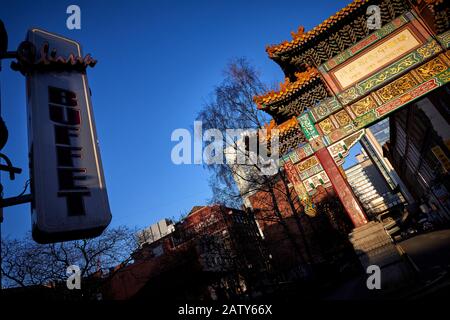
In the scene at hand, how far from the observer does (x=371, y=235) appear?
6855mm

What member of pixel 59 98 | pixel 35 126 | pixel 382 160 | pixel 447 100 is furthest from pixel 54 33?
pixel 382 160

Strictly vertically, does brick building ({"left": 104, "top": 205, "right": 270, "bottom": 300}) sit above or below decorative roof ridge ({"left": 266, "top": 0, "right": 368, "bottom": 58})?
below

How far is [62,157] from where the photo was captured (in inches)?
164

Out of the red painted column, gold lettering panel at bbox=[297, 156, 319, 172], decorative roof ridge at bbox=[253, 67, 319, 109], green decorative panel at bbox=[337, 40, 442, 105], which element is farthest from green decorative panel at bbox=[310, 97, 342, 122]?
gold lettering panel at bbox=[297, 156, 319, 172]

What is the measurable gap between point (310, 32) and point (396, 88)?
3298mm

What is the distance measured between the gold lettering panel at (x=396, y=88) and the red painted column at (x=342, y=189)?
2.35m

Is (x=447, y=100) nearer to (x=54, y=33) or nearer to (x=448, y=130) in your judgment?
(x=448, y=130)

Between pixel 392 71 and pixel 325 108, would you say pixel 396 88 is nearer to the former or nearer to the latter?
pixel 392 71

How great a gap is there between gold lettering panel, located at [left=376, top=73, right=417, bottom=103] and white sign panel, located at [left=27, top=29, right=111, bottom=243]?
8.14 m

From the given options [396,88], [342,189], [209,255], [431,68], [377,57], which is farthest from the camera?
[209,255]

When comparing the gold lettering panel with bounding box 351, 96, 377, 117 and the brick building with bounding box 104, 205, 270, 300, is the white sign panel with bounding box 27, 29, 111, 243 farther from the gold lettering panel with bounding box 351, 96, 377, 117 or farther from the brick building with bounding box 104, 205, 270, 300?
the brick building with bounding box 104, 205, 270, 300

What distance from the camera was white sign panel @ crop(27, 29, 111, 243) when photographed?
370 centimetres

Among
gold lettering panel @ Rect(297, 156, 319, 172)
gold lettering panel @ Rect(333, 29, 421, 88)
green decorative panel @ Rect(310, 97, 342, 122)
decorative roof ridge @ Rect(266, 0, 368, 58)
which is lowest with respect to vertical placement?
gold lettering panel @ Rect(297, 156, 319, 172)

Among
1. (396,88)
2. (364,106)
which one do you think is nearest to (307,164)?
(364,106)
